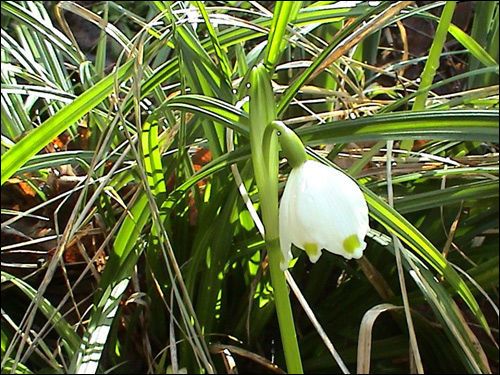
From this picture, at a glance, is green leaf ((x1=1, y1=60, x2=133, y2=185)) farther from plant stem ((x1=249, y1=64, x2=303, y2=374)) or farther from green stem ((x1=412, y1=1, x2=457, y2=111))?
green stem ((x1=412, y1=1, x2=457, y2=111))

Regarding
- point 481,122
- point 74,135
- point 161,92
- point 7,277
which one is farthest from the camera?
point 74,135

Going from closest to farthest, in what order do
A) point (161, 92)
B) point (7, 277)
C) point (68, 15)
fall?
1. point (7, 277)
2. point (161, 92)
3. point (68, 15)

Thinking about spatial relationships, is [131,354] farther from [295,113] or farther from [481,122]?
[481,122]

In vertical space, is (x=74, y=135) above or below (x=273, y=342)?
above

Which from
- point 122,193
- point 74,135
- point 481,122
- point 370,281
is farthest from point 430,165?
point 74,135

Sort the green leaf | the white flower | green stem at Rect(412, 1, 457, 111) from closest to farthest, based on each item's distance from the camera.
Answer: the white flower → the green leaf → green stem at Rect(412, 1, 457, 111)

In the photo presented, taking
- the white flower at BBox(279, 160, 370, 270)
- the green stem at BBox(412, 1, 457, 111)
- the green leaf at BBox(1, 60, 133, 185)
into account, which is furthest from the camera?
the green stem at BBox(412, 1, 457, 111)

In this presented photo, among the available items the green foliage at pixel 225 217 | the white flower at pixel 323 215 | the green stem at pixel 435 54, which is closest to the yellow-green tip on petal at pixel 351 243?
the white flower at pixel 323 215

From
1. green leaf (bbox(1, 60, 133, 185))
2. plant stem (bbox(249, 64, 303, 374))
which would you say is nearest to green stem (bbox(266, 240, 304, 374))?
plant stem (bbox(249, 64, 303, 374))
